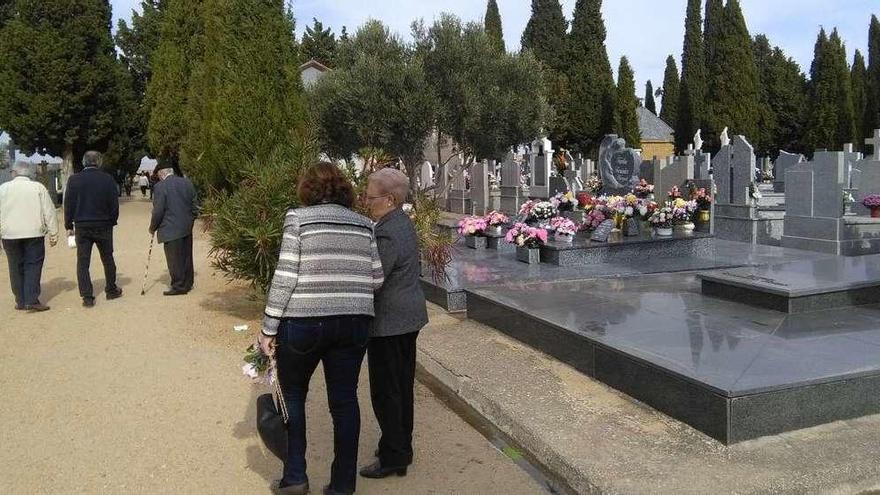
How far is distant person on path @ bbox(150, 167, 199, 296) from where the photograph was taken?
898 cm

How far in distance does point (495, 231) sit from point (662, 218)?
2.65 metres

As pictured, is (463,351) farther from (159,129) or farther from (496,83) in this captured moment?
(159,129)

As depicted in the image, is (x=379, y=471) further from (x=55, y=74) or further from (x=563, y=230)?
(x=55, y=74)

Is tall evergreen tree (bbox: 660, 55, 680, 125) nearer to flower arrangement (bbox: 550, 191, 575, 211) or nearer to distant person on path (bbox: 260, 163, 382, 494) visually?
flower arrangement (bbox: 550, 191, 575, 211)

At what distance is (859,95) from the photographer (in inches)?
1699

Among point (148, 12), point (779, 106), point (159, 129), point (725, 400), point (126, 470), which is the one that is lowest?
point (126, 470)

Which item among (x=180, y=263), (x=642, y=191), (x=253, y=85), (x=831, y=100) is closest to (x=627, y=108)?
(x=831, y=100)

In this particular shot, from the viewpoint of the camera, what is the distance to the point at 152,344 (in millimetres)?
6824

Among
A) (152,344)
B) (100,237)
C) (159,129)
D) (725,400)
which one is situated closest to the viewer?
(725,400)

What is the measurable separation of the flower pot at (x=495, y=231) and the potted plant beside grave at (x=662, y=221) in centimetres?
237

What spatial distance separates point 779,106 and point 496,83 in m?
32.9

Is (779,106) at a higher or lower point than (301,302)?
higher

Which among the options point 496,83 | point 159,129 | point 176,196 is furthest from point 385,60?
point 176,196

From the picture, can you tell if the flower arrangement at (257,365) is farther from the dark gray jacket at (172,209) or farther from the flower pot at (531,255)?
the flower pot at (531,255)
